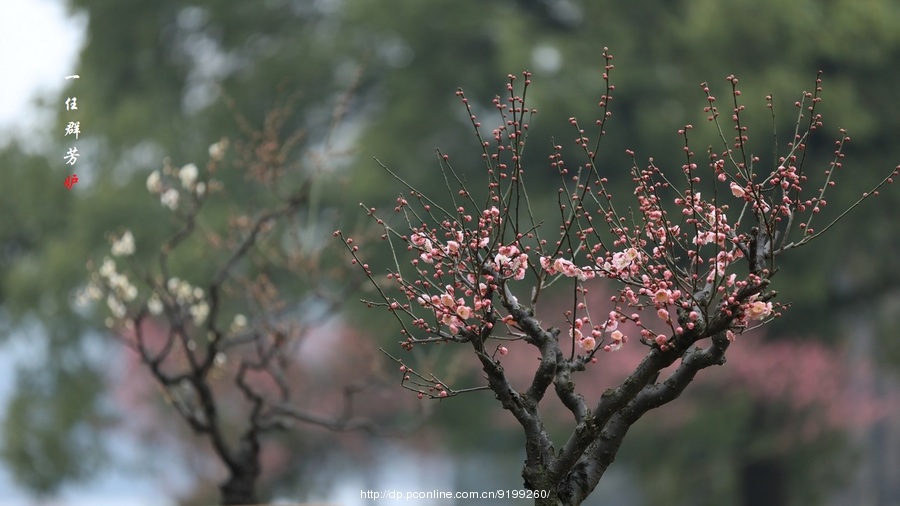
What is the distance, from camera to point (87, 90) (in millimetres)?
19406

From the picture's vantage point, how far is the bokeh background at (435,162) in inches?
616

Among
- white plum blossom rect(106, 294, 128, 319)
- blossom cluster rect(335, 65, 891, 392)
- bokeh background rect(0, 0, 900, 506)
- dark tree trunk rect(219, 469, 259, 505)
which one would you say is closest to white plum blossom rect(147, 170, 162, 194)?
white plum blossom rect(106, 294, 128, 319)

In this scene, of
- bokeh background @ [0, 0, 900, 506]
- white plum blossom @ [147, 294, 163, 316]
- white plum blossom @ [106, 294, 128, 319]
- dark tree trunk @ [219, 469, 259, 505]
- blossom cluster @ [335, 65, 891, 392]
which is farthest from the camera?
bokeh background @ [0, 0, 900, 506]

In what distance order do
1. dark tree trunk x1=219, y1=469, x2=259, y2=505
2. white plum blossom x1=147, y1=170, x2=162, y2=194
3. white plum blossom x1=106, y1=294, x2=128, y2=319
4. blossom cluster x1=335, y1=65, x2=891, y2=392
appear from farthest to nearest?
dark tree trunk x1=219, y1=469, x2=259, y2=505
white plum blossom x1=106, y1=294, x2=128, y2=319
white plum blossom x1=147, y1=170, x2=162, y2=194
blossom cluster x1=335, y1=65, x2=891, y2=392

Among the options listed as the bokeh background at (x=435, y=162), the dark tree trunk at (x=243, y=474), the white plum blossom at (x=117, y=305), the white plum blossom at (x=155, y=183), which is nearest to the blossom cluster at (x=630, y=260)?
the white plum blossom at (x=155, y=183)

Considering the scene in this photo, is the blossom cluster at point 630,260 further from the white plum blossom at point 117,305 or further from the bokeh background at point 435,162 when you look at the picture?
the bokeh background at point 435,162

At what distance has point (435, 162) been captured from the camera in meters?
18.3

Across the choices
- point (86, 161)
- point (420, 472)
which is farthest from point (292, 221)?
point (420, 472)

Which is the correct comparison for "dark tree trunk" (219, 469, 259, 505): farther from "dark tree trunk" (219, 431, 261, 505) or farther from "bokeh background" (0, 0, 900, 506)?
"bokeh background" (0, 0, 900, 506)

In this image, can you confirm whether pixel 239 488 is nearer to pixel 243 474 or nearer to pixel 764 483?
pixel 243 474

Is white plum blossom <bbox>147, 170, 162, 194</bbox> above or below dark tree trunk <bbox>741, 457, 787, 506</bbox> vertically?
above

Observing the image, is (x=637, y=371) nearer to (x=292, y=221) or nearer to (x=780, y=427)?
(x=292, y=221)

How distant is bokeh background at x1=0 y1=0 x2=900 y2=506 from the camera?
51.3 ft

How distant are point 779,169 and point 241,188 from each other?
1512 cm
